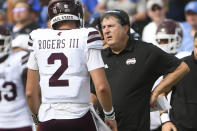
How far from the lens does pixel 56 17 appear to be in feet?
16.8

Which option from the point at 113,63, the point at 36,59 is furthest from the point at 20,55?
the point at 36,59

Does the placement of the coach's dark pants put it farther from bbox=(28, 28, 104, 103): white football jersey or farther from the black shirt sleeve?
the black shirt sleeve

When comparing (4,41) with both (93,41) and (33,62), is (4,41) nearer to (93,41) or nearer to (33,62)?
(33,62)

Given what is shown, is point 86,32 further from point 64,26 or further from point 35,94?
point 35,94

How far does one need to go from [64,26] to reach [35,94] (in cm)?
66

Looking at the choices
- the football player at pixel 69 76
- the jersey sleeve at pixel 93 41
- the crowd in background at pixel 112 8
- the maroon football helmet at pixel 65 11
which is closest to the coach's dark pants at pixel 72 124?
the football player at pixel 69 76

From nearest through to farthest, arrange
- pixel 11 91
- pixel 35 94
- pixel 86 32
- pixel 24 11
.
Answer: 1. pixel 86 32
2. pixel 35 94
3. pixel 11 91
4. pixel 24 11

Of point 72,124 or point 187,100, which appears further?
point 187,100

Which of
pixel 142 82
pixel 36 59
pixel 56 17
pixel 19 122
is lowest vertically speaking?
pixel 19 122

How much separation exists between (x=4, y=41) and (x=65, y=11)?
7.39 feet

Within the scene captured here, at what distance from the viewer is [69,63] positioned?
4.91 metres

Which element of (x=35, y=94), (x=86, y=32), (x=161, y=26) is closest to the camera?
(x=86, y=32)

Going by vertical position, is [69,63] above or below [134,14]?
above

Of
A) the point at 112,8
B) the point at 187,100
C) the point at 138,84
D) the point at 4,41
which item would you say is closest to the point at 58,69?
the point at 138,84
